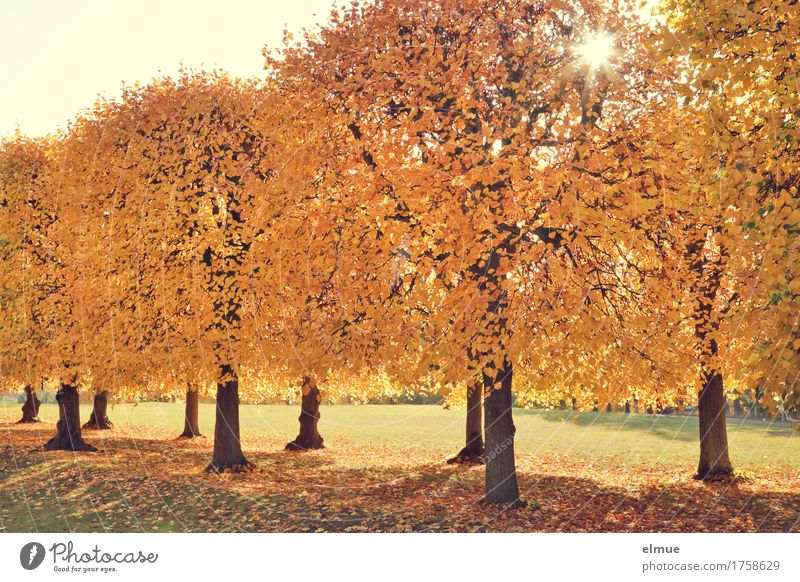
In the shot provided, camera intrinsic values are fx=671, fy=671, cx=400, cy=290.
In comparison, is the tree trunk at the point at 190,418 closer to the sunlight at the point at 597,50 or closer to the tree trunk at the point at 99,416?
the tree trunk at the point at 99,416

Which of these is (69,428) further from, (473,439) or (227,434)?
(473,439)

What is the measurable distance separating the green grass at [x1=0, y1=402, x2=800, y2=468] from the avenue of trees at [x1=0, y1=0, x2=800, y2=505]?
51.8 feet

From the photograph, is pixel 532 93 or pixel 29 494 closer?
pixel 532 93

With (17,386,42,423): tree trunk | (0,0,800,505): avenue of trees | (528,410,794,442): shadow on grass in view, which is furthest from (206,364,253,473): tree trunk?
(17,386,42,423): tree trunk

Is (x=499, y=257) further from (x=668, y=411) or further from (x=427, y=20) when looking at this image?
(x=668, y=411)

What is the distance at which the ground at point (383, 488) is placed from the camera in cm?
1695

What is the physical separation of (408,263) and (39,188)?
19.8 metres

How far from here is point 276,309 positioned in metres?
18.6

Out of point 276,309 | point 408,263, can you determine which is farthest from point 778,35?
point 276,309

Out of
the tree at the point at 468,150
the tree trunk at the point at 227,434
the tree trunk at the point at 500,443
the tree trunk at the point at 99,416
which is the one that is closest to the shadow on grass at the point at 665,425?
the tree trunk at the point at 227,434

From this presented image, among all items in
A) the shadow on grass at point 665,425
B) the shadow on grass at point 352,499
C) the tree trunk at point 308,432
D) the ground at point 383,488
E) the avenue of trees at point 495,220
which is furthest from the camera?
the shadow on grass at point 665,425

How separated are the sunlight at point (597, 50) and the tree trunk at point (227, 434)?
1510 cm

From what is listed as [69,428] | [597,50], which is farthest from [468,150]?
[69,428]

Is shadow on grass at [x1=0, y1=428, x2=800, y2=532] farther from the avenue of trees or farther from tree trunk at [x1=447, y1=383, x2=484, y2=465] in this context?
the avenue of trees
